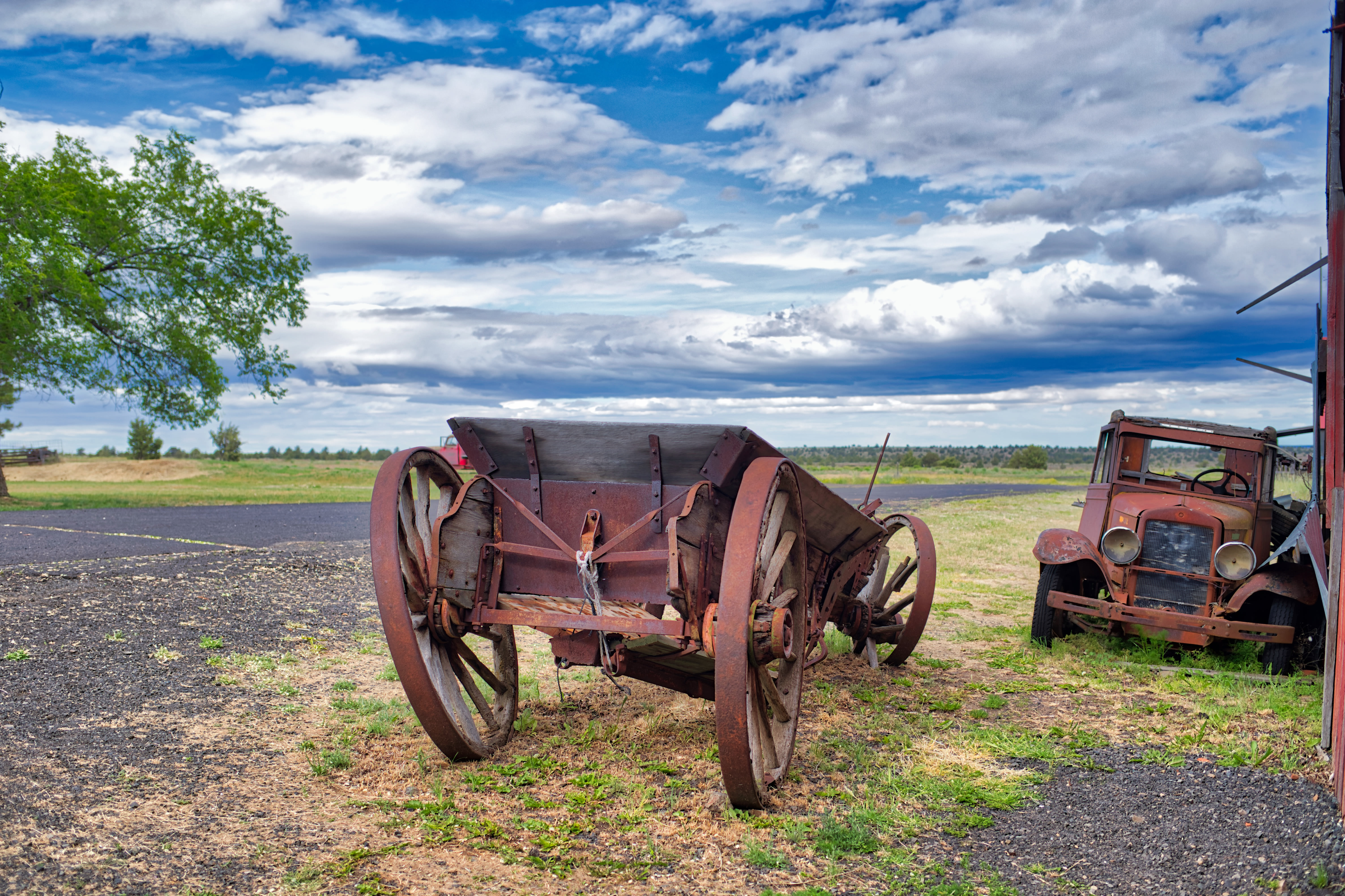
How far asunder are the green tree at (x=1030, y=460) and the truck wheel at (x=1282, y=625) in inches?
3080

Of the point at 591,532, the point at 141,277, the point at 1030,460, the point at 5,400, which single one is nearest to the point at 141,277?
the point at 141,277

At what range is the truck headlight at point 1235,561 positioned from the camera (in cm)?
764

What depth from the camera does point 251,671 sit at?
6.87 m

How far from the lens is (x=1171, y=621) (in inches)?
294

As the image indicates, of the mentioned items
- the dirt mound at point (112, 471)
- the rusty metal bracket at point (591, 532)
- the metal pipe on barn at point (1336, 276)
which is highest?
the metal pipe on barn at point (1336, 276)

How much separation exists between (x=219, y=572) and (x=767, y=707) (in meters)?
8.78

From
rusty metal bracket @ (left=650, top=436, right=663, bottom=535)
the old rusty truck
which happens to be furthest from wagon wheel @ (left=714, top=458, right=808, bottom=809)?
the old rusty truck

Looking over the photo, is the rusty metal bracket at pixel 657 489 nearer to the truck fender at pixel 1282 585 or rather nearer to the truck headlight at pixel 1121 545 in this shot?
the truck headlight at pixel 1121 545

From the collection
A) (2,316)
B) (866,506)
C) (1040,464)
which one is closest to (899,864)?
(866,506)

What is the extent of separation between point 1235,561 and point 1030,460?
80282mm

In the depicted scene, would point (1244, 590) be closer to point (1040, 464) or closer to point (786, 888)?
point (786, 888)

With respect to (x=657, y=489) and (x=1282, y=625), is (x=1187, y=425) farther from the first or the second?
(x=657, y=489)

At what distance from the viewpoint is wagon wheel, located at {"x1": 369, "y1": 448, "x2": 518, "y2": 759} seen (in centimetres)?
425

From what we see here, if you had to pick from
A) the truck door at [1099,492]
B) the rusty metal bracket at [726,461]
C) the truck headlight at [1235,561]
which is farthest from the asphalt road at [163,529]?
the rusty metal bracket at [726,461]
